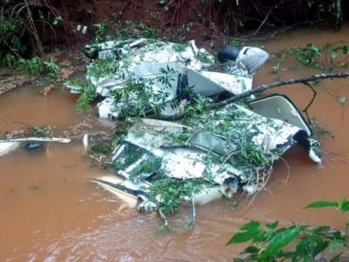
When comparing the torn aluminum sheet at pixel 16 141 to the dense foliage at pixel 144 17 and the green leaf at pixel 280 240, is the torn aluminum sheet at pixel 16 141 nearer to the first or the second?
the dense foliage at pixel 144 17

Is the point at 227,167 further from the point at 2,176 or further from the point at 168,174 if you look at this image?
the point at 2,176

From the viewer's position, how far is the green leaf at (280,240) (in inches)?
85.0

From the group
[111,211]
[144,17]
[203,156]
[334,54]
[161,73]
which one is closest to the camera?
[111,211]

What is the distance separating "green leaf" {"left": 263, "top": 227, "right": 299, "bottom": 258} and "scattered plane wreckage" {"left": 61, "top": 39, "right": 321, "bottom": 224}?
1524 mm

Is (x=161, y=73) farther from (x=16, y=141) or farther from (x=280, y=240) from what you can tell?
(x=280, y=240)

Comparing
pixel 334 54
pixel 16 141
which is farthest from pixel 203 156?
pixel 334 54

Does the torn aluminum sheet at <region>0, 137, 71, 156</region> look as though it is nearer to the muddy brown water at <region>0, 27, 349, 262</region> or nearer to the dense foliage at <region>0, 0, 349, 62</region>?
the muddy brown water at <region>0, 27, 349, 262</region>

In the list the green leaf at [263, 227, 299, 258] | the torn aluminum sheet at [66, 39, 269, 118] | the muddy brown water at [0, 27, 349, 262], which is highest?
the green leaf at [263, 227, 299, 258]

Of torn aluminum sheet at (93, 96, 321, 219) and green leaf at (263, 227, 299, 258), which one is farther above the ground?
green leaf at (263, 227, 299, 258)

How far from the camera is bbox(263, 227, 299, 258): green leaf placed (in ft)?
7.08

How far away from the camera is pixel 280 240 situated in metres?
2.18

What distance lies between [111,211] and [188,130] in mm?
856

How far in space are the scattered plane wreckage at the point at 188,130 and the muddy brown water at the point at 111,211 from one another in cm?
11

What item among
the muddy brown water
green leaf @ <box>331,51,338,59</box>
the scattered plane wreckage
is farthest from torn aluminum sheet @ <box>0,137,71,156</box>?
green leaf @ <box>331,51,338,59</box>
